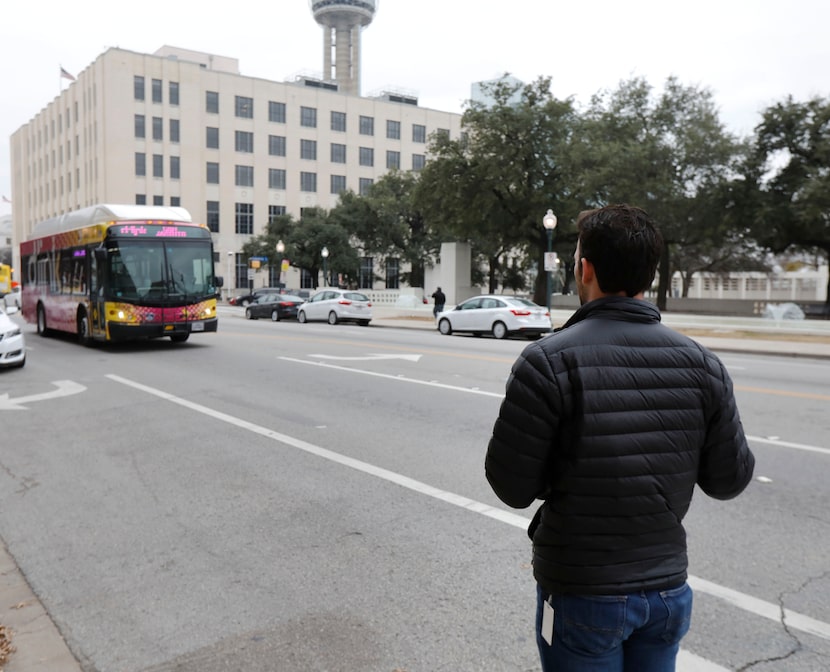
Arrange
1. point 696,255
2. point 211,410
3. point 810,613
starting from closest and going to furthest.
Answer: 1. point 810,613
2. point 211,410
3. point 696,255

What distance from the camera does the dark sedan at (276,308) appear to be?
120 feet

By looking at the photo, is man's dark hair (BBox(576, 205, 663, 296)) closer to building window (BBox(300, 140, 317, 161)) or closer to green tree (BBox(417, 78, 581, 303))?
green tree (BBox(417, 78, 581, 303))

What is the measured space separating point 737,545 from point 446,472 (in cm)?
259

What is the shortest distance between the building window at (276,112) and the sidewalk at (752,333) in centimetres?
4954

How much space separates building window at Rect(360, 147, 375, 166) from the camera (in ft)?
277

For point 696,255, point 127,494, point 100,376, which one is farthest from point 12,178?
point 127,494

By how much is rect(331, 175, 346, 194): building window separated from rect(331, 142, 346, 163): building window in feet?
6.05

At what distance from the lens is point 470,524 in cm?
519

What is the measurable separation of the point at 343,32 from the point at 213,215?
81.7 metres

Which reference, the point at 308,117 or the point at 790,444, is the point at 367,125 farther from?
the point at 790,444

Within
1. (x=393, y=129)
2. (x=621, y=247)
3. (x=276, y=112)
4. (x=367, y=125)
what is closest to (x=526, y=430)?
(x=621, y=247)

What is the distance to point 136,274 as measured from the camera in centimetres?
1702

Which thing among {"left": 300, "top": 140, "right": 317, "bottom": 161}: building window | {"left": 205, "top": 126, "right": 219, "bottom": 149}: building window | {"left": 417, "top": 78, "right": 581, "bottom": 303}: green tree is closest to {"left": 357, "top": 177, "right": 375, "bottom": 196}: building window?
{"left": 300, "top": 140, "right": 317, "bottom": 161}: building window

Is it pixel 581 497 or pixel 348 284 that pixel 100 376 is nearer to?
pixel 581 497
